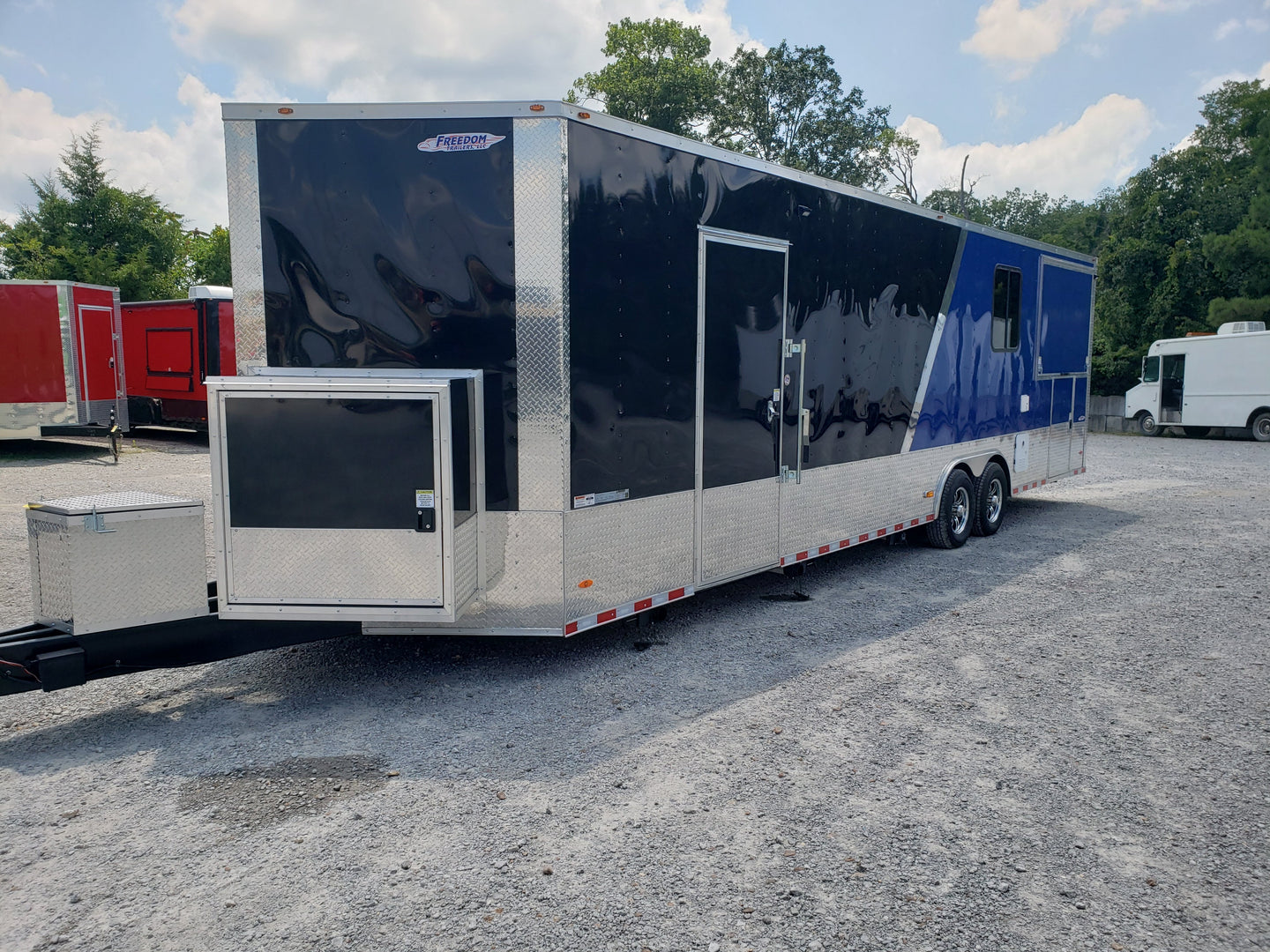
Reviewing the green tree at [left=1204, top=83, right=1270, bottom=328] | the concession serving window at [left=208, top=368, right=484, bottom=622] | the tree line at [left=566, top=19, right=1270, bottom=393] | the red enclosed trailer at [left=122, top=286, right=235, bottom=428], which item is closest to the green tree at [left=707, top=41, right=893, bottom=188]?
the tree line at [left=566, top=19, right=1270, bottom=393]

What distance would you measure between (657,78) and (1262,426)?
96.1 feet

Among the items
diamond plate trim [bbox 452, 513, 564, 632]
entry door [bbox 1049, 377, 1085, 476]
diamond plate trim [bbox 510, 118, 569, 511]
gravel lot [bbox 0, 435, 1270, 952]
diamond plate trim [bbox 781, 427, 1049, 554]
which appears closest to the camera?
gravel lot [bbox 0, 435, 1270, 952]

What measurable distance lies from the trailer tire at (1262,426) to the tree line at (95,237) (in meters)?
31.7

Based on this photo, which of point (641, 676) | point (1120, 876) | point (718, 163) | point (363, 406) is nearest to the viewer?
point (1120, 876)

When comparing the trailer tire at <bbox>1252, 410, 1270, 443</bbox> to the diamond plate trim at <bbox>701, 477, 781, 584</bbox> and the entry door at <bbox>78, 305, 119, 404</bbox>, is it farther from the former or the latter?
the entry door at <bbox>78, 305, 119, 404</bbox>

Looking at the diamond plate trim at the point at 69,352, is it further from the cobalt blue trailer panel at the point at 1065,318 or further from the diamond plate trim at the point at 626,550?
the cobalt blue trailer panel at the point at 1065,318

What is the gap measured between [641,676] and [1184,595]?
187 inches

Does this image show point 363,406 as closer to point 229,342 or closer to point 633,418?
point 633,418

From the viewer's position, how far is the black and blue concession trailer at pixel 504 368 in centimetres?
449

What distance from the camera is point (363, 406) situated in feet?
14.6

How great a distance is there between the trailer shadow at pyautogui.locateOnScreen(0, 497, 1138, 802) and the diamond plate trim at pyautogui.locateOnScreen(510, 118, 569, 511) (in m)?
1.11

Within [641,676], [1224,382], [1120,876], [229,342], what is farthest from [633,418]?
[1224,382]

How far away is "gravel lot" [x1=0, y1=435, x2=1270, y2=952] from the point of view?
308cm

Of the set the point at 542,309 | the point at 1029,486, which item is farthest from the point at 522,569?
the point at 1029,486
